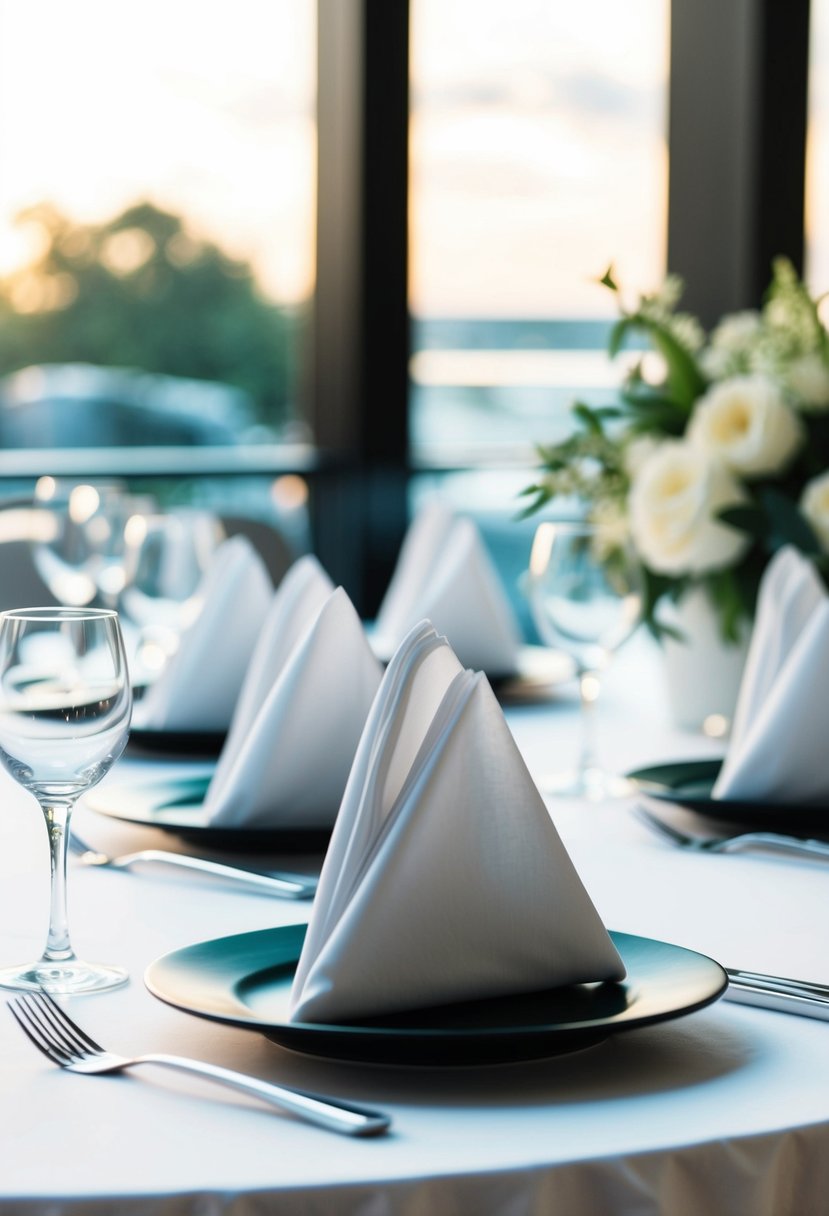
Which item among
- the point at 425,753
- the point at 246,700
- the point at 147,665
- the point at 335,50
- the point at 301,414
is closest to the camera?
the point at 425,753

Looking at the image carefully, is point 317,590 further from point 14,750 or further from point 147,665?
point 147,665

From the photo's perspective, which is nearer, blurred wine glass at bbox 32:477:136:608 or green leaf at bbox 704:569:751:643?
green leaf at bbox 704:569:751:643

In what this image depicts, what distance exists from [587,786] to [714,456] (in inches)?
18.4

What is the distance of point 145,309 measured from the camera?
945 centimetres

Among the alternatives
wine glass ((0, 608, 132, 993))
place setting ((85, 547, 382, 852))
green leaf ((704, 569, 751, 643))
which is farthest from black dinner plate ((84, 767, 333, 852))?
green leaf ((704, 569, 751, 643))

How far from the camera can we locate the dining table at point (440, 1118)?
2.26ft

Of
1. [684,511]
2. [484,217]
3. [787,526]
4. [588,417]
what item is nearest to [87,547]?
[588,417]

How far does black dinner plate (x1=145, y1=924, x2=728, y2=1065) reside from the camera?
787 millimetres

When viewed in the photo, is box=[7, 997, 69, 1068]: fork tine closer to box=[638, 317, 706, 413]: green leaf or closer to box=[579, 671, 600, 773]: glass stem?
box=[579, 671, 600, 773]: glass stem

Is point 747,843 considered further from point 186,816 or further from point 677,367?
point 677,367

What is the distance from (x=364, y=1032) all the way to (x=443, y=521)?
61.2 inches

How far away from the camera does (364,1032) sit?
2.56 feet

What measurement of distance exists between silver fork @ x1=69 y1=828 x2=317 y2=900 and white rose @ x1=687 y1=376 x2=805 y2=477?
825 mm

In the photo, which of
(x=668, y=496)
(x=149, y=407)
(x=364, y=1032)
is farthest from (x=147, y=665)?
(x=149, y=407)
